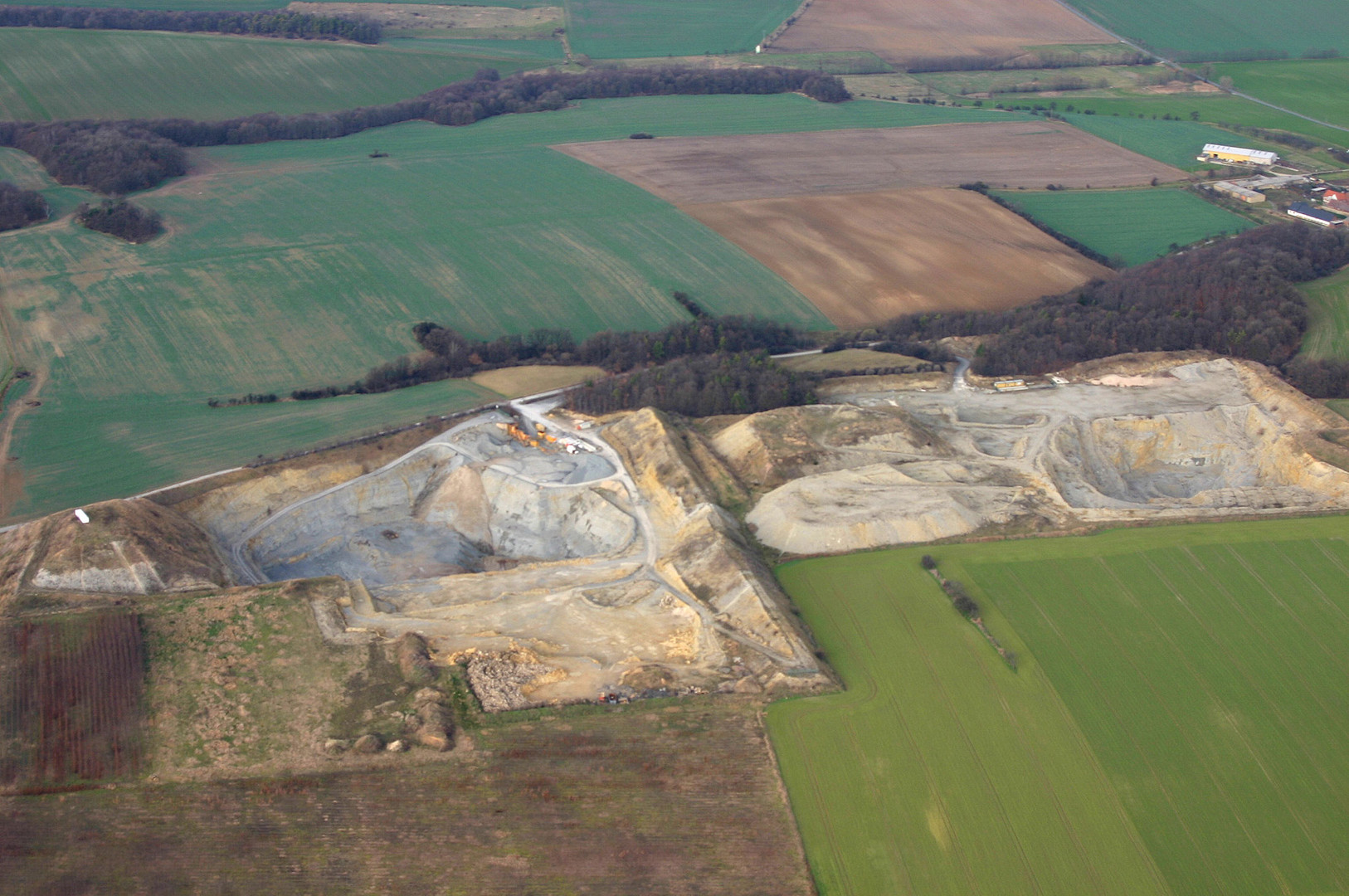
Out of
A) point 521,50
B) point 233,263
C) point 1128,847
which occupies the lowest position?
point 1128,847

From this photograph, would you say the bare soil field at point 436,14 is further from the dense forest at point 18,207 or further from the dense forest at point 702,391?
the dense forest at point 702,391

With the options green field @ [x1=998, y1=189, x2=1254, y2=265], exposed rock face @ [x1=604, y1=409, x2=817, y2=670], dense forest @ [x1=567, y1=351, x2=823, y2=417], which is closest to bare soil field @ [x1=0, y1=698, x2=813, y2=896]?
exposed rock face @ [x1=604, y1=409, x2=817, y2=670]

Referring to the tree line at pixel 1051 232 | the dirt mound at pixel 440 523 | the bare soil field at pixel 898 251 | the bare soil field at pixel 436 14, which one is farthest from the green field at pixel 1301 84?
the dirt mound at pixel 440 523

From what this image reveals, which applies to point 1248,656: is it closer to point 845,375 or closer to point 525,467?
point 845,375

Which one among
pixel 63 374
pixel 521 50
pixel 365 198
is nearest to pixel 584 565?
pixel 63 374

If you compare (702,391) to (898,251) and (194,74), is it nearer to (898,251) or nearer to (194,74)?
(898,251)

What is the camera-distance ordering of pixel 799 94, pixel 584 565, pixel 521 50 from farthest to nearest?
pixel 521 50 → pixel 799 94 → pixel 584 565
